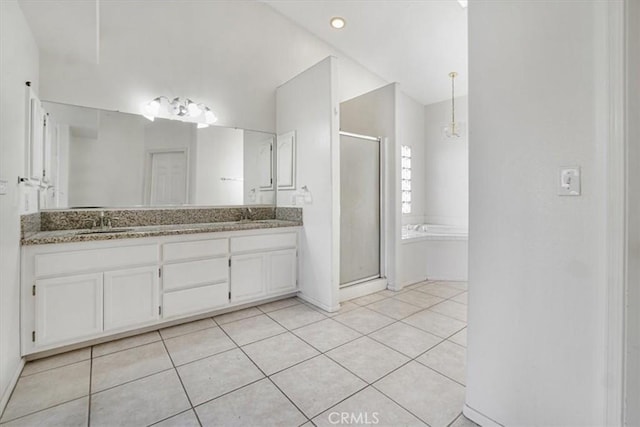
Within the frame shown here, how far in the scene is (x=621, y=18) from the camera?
1.01 meters

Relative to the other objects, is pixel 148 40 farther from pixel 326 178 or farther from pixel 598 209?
pixel 598 209

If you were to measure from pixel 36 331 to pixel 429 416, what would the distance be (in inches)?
97.7

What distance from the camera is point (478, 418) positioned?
1.42 metres

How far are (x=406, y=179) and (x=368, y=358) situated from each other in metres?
3.31

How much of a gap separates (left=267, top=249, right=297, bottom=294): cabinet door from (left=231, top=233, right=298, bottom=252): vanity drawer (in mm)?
77

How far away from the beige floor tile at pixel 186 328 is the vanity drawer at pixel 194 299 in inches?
5.1

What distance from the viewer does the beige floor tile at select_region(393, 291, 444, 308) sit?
313 centimetres

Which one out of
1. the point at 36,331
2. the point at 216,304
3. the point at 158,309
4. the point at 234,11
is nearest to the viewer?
the point at 36,331

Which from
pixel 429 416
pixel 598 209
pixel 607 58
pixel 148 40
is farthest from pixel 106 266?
pixel 607 58

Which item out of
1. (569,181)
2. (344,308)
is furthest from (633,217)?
(344,308)

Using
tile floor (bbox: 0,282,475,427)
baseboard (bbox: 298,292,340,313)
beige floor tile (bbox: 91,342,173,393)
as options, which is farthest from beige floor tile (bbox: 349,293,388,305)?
beige floor tile (bbox: 91,342,173,393)

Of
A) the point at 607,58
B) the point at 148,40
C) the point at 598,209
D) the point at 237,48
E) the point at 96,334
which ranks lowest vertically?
the point at 96,334

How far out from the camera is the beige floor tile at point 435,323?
2463 millimetres

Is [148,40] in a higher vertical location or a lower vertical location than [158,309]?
higher
